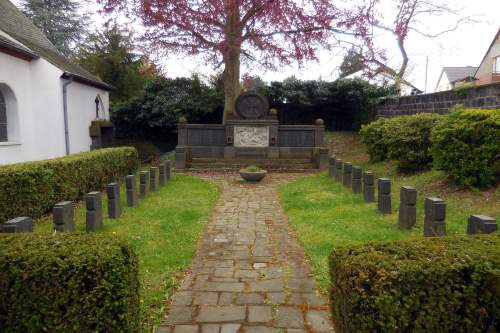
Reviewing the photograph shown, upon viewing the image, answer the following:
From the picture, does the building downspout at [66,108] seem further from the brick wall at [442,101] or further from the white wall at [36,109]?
the brick wall at [442,101]

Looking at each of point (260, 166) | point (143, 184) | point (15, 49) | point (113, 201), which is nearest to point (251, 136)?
point (260, 166)

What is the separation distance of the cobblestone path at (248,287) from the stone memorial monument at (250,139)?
27.9ft

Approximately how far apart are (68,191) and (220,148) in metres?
7.85

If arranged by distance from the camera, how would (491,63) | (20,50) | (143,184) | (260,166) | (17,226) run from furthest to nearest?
1. (491,63)
2. (260,166)
3. (20,50)
4. (143,184)
5. (17,226)

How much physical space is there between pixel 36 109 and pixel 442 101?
13.9 meters

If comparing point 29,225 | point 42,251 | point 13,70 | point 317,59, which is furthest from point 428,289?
point 317,59

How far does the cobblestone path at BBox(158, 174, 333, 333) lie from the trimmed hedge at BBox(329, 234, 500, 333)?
112cm

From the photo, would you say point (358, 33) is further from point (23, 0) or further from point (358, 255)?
point (23, 0)

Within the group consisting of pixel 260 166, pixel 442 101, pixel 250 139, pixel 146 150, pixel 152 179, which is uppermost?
pixel 442 101

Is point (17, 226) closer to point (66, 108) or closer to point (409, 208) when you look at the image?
point (409, 208)

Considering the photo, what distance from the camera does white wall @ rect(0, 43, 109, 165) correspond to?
1120 cm

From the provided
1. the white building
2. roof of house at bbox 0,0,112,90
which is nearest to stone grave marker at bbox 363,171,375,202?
the white building

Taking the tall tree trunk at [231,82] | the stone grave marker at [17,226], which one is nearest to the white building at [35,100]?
the tall tree trunk at [231,82]

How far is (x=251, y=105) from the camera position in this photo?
1548 cm
